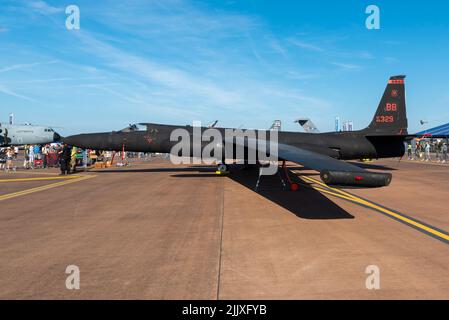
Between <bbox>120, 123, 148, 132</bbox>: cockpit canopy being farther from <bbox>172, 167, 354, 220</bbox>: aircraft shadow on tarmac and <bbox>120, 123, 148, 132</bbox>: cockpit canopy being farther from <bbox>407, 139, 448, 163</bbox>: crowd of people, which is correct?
<bbox>407, 139, 448, 163</bbox>: crowd of people

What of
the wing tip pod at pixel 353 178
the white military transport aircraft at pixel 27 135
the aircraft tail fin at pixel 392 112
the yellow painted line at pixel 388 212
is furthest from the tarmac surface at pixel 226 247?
the white military transport aircraft at pixel 27 135

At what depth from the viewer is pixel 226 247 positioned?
564 cm

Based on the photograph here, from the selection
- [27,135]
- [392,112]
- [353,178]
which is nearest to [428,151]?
[392,112]

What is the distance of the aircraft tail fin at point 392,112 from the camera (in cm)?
1884

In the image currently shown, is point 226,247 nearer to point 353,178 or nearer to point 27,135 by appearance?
point 353,178

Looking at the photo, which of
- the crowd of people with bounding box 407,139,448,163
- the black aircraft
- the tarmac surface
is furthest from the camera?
the crowd of people with bounding box 407,139,448,163

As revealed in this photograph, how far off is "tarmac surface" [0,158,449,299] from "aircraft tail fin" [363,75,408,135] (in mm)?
8969

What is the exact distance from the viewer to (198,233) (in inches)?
258

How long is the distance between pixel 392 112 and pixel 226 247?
17.2m

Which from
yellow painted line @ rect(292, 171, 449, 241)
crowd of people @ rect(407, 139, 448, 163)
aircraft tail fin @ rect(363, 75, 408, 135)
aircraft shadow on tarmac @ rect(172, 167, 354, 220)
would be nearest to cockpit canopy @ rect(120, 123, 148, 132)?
aircraft shadow on tarmac @ rect(172, 167, 354, 220)

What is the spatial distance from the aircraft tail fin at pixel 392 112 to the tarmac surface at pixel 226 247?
8969 mm

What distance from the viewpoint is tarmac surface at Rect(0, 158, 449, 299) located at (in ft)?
13.1
